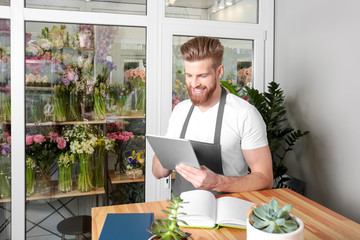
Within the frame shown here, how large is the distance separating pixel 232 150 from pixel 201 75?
17.5 inches

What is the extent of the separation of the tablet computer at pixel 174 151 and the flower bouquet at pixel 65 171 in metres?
1.43

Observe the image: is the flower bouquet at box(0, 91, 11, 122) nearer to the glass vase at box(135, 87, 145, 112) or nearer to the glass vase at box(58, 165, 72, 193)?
the glass vase at box(58, 165, 72, 193)

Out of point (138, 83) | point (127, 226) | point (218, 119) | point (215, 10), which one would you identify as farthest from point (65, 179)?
point (215, 10)

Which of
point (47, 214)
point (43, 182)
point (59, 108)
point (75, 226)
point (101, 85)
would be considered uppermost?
point (101, 85)

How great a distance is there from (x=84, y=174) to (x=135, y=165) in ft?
1.47

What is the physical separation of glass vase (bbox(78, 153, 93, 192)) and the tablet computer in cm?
140

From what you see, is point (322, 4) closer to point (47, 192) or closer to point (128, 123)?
point (128, 123)

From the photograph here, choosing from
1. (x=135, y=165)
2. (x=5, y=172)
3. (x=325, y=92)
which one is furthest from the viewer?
(x=135, y=165)

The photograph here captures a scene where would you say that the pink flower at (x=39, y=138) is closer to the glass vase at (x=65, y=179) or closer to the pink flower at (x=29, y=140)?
the pink flower at (x=29, y=140)

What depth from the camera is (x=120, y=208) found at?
1220 millimetres

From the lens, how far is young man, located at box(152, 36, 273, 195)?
1.60 metres

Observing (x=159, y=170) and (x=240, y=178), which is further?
(x=159, y=170)

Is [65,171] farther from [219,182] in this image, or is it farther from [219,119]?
[219,182]

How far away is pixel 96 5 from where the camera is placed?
2631mm
